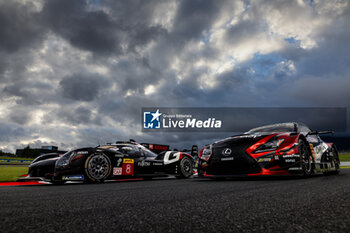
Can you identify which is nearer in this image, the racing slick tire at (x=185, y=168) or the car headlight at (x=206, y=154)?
the car headlight at (x=206, y=154)

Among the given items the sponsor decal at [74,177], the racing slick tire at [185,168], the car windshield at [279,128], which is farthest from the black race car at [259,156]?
the sponsor decal at [74,177]

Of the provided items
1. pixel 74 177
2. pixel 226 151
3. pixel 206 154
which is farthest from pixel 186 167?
pixel 74 177

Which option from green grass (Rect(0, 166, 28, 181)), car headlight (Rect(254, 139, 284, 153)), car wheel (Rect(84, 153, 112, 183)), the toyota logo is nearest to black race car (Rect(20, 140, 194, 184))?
car wheel (Rect(84, 153, 112, 183))

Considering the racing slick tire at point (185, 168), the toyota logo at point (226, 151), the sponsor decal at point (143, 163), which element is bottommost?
the racing slick tire at point (185, 168)

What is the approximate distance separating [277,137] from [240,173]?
112 cm

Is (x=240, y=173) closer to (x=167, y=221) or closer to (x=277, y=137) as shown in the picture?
(x=277, y=137)

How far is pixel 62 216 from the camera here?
5.59 ft

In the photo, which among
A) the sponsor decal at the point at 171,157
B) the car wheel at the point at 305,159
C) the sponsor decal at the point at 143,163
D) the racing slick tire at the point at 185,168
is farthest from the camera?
the racing slick tire at the point at 185,168

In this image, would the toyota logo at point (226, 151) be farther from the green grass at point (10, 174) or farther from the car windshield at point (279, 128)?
the green grass at point (10, 174)

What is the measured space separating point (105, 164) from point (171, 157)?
2591 millimetres

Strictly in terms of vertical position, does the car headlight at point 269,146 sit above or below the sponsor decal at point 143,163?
above

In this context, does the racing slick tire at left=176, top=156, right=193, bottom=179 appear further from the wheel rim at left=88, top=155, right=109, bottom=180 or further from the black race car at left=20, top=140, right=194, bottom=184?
the wheel rim at left=88, top=155, right=109, bottom=180

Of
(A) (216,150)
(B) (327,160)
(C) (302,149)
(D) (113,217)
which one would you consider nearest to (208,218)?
(D) (113,217)

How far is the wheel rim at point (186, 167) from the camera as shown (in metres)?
8.75
